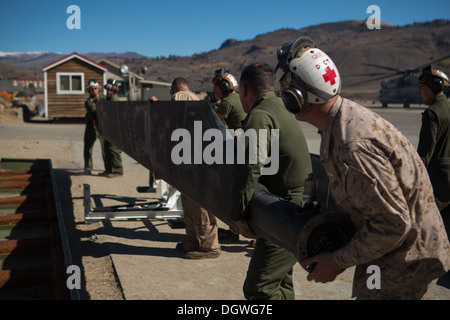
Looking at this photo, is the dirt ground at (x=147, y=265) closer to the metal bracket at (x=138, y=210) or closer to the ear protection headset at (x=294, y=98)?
the metal bracket at (x=138, y=210)

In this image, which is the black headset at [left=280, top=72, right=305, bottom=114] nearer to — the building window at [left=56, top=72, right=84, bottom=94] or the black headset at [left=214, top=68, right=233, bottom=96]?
the black headset at [left=214, top=68, right=233, bottom=96]

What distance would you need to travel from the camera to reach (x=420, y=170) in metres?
2.18

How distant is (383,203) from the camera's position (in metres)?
2.01

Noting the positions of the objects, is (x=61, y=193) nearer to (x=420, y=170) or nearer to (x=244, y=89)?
(x=244, y=89)

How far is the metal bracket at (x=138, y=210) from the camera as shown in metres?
7.42

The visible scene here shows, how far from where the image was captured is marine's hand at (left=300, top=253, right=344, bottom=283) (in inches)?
86.0

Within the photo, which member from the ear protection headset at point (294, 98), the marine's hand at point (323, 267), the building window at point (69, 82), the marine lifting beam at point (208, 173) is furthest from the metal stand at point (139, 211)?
the building window at point (69, 82)

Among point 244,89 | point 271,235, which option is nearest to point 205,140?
point 244,89

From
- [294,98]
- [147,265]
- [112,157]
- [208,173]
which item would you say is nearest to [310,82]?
[294,98]

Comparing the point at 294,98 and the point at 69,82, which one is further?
the point at 69,82

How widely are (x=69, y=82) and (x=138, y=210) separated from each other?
2307 centimetres

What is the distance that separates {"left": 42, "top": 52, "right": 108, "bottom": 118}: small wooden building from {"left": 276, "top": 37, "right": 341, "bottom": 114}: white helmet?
2717 centimetres

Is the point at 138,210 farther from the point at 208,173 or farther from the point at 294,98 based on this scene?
the point at 294,98

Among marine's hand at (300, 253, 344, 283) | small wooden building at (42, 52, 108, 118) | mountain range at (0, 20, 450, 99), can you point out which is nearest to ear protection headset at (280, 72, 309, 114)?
marine's hand at (300, 253, 344, 283)
